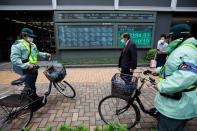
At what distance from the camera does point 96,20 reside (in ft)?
29.8

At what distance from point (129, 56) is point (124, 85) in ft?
5.92

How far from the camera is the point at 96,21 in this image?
9117mm

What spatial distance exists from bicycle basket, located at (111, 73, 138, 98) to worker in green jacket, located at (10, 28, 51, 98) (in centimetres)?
178

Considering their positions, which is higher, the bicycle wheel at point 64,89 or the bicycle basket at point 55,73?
the bicycle basket at point 55,73

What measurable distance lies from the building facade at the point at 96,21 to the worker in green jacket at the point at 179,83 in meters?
7.62

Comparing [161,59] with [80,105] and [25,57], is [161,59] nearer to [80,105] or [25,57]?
[80,105]

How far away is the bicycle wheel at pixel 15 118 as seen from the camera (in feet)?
9.62

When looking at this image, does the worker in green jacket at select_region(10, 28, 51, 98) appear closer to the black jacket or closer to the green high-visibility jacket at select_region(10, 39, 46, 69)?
the green high-visibility jacket at select_region(10, 39, 46, 69)

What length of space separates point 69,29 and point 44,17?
2.52m

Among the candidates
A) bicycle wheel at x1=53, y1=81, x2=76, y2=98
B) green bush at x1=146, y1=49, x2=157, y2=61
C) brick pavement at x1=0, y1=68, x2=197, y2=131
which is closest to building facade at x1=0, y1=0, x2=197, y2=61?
green bush at x1=146, y1=49, x2=157, y2=61

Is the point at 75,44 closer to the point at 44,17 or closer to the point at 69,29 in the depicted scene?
the point at 69,29

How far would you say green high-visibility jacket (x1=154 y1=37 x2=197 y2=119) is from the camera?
1638 mm

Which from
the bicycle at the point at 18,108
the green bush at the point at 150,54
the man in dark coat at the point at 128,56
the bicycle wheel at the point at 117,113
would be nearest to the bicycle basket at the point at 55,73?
the bicycle at the point at 18,108

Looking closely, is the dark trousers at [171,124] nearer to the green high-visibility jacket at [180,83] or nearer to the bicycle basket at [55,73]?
the green high-visibility jacket at [180,83]
